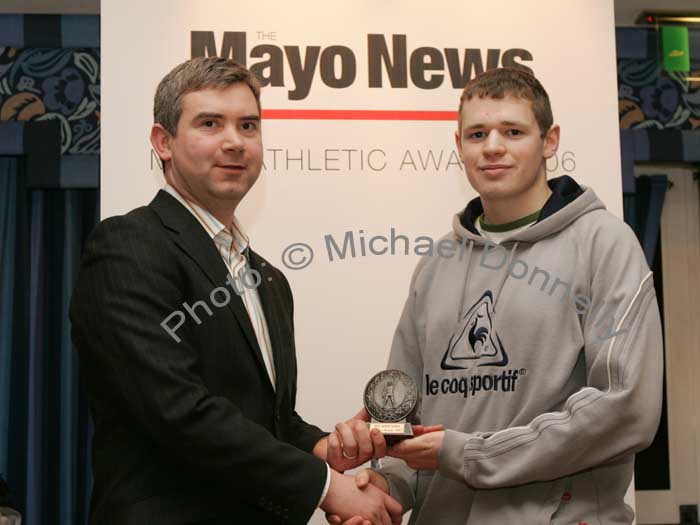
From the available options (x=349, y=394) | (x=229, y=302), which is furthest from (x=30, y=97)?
(x=229, y=302)

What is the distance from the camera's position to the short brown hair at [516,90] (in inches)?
94.6

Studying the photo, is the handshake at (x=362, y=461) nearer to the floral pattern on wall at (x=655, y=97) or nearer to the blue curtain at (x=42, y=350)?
the blue curtain at (x=42, y=350)

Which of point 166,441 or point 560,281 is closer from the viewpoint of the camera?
point 166,441

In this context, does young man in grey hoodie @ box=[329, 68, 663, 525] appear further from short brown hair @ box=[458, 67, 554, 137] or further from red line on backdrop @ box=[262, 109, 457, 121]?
red line on backdrop @ box=[262, 109, 457, 121]

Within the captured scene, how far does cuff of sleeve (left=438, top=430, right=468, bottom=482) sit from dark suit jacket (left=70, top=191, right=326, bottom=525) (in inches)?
11.1

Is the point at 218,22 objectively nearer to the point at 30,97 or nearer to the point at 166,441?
the point at 166,441

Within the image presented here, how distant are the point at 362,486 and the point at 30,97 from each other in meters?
3.29

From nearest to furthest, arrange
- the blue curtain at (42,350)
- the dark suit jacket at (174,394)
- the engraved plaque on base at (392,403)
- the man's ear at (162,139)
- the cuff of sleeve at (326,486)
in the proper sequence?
the dark suit jacket at (174,394) → the cuff of sleeve at (326,486) → the engraved plaque on base at (392,403) → the man's ear at (162,139) → the blue curtain at (42,350)

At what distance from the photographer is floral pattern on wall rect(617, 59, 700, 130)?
4945mm

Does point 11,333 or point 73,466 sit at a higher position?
point 11,333

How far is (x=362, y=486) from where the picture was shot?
7.44ft

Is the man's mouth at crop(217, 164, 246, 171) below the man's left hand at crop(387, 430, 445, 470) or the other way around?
the other way around

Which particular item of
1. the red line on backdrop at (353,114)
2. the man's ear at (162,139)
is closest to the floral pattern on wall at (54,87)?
A: the red line on backdrop at (353,114)

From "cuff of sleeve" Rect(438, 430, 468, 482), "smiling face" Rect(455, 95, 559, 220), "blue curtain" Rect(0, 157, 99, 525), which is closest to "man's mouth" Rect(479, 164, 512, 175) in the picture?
"smiling face" Rect(455, 95, 559, 220)
